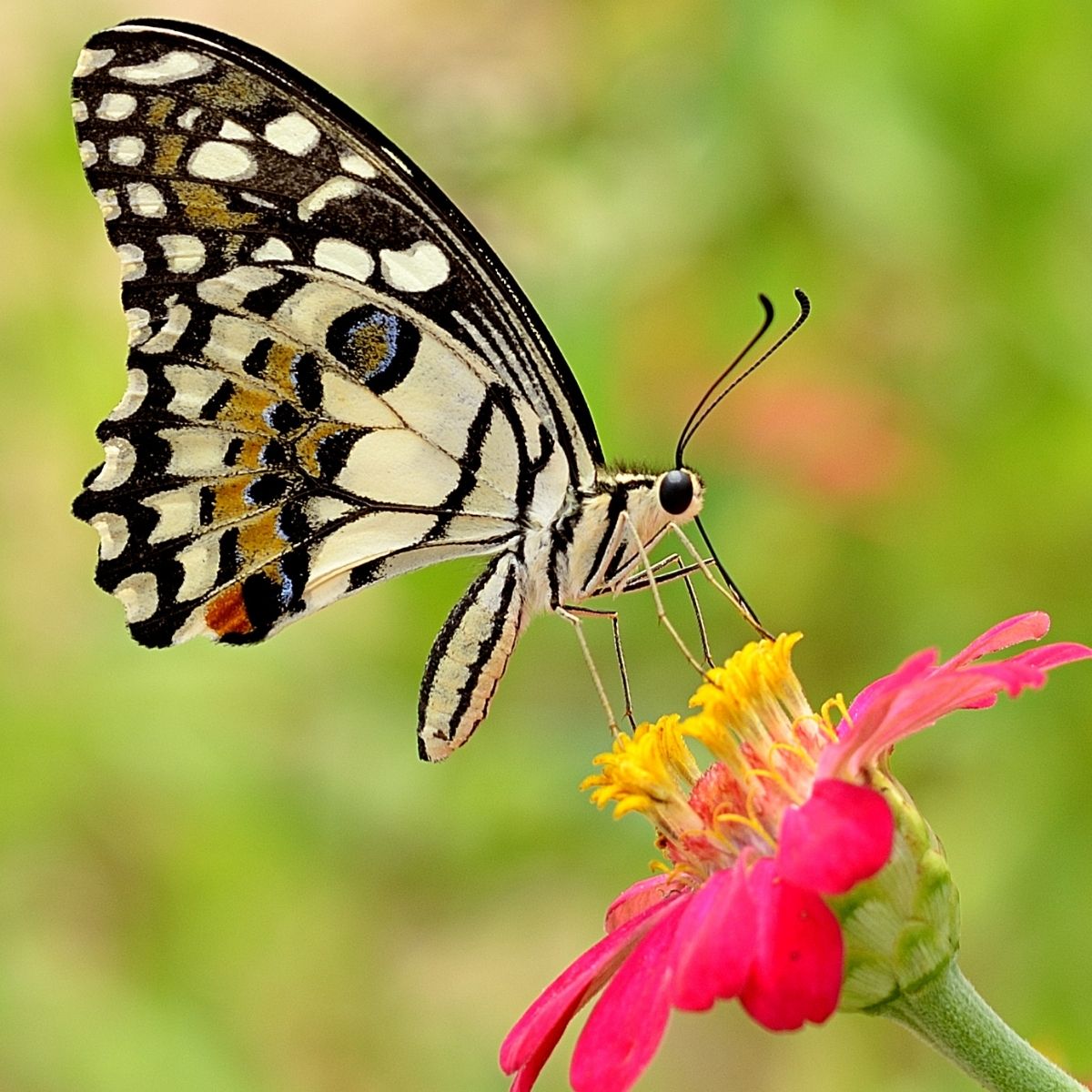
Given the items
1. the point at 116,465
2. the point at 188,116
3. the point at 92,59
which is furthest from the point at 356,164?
the point at 116,465

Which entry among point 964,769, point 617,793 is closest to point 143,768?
point 964,769

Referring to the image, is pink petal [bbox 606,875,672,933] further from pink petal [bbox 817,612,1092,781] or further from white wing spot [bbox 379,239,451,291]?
white wing spot [bbox 379,239,451,291]

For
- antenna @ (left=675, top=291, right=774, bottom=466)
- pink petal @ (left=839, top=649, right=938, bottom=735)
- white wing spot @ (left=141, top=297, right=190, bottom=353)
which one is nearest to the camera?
pink petal @ (left=839, top=649, right=938, bottom=735)

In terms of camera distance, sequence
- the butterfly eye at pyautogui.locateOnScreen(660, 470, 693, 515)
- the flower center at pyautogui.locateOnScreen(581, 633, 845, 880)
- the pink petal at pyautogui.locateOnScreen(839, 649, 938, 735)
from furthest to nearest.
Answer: the butterfly eye at pyautogui.locateOnScreen(660, 470, 693, 515), the flower center at pyautogui.locateOnScreen(581, 633, 845, 880), the pink petal at pyautogui.locateOnScreen(839, 649, 938, 735)

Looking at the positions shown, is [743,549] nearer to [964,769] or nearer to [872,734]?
[964,769]

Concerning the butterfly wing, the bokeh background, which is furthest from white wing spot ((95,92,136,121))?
the bokeh background

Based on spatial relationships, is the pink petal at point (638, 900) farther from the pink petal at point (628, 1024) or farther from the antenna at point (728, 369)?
the antenna at point (728, 369)

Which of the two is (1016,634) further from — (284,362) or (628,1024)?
(284,362)
